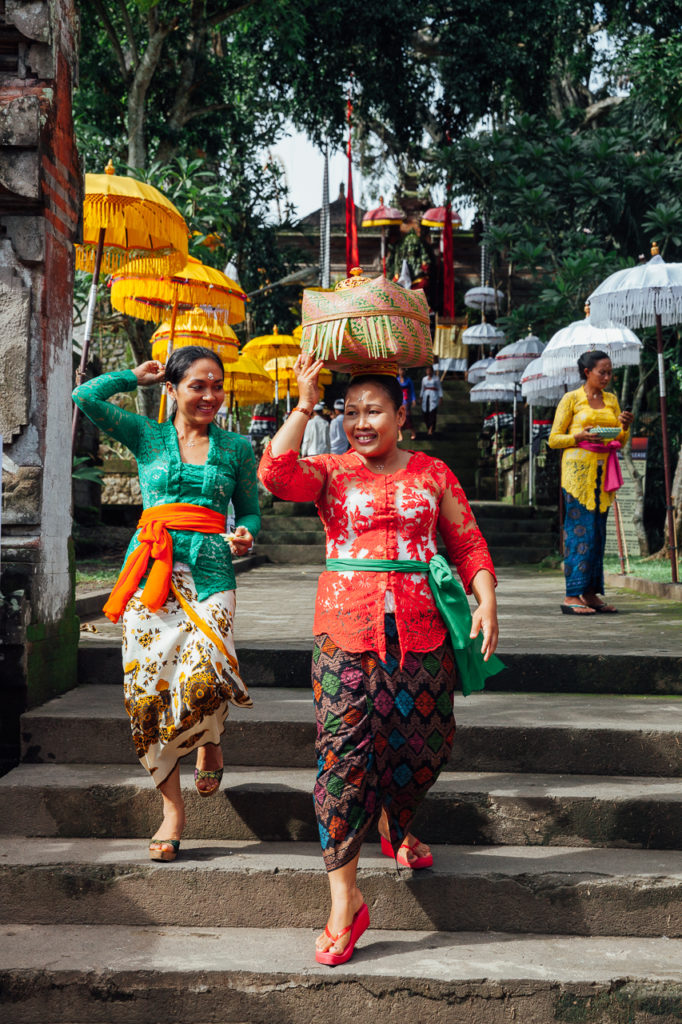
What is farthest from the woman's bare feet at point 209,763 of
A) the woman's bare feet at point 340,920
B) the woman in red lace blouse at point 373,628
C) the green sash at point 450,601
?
the green sash at point 450,601

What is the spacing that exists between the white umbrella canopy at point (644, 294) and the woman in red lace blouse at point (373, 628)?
4505mm

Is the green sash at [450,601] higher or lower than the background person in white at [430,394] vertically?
lower

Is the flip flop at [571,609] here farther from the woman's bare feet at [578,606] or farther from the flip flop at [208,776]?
the flip flop at [208,776]

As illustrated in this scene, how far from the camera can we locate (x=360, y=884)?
3.01 metres

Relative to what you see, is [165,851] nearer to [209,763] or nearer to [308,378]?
[209,763]

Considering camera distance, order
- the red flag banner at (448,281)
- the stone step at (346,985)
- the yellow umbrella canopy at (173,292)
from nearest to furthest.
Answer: the stone step at (346,985)
the yellow umbrella canopy at (173,292)
the red flag banner at (448,281)

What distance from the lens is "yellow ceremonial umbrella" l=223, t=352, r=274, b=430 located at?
12.0 metres

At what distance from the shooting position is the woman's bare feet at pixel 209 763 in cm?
323

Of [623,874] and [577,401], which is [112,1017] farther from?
[577,401]

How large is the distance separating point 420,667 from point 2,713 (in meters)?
1.89

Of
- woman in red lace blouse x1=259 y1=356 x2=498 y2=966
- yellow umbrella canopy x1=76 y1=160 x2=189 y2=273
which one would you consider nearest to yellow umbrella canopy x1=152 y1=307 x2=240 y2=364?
yellow umbrella canopy x1=76 y1=160 x2=189 y2=273

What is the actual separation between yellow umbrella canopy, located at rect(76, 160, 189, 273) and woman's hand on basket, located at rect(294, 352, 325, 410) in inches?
156

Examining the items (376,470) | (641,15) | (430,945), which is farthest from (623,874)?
(641,15)

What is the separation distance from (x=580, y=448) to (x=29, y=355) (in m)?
3.66
